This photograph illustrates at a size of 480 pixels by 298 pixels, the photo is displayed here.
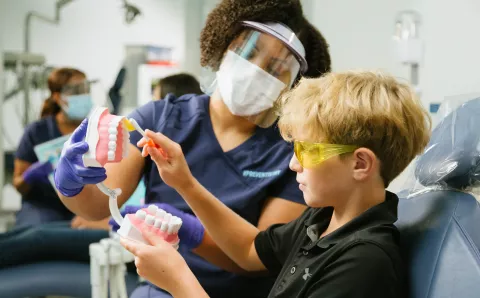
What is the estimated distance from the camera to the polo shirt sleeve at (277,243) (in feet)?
4.22

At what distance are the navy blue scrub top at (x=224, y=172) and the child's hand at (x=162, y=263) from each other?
36 centimetres

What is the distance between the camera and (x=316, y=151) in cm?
108

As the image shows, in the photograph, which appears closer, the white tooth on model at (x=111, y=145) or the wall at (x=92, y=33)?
the white tooth on model at (x=111, y=145)

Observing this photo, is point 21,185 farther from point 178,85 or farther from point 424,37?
point 424,37

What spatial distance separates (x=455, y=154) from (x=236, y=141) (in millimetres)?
706

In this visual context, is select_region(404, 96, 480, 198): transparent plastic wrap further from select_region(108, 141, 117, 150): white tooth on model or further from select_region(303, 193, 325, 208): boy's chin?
select_region(108, 141, 117, 150): white tooth on model

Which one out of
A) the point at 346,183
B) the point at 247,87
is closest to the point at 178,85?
the point at 247,87

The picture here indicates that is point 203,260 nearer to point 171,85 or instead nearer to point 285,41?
point 285,41

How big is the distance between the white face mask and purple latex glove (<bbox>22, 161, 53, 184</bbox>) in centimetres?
202

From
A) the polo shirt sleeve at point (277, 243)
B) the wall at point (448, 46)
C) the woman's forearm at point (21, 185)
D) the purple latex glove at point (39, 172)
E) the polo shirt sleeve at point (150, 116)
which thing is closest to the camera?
the polo shirt sleeve at point (277, 243)

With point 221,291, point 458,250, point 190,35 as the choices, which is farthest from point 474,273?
point 190,35

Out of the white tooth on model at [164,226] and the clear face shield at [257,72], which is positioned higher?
the clear face shield at [257,72]

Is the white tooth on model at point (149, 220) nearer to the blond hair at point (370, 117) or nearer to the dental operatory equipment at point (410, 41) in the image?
the blond hair at point (370, 117)

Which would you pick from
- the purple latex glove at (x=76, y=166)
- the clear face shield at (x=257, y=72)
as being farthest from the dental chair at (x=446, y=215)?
the purple latex glove at (x=76, y=166)
